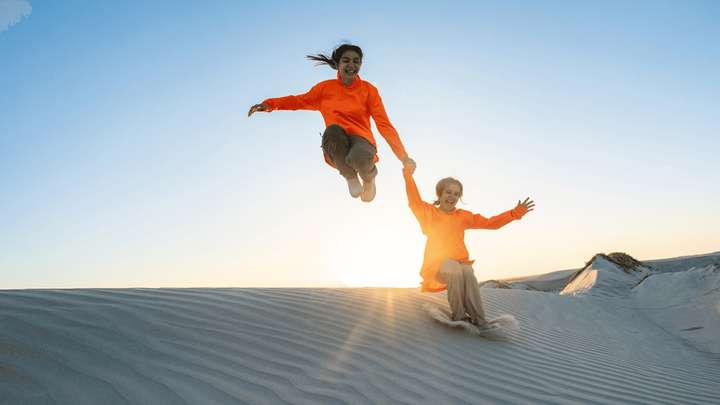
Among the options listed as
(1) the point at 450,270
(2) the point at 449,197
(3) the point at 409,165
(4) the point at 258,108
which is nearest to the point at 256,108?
(4) the point at 258,108

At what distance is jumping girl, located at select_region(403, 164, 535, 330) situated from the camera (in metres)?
4.09

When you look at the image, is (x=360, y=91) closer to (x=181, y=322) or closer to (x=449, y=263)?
(x=449, y=263)

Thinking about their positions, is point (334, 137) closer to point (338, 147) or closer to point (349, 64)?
point (338, 147)

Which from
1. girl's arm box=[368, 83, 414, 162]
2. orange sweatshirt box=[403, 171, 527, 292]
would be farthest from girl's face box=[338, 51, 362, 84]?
orange sweatshirt box=[403, 171, 527, 292]

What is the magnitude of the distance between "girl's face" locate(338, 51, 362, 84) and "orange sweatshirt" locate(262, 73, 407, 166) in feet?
0.39

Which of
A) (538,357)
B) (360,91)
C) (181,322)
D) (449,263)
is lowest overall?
(538,357)

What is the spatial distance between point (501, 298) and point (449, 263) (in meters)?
3.52

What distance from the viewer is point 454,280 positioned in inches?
159

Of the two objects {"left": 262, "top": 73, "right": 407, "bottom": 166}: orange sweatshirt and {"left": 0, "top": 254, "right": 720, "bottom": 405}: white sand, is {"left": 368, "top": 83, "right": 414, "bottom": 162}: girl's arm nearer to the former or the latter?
{"left": 262, "top": 73, "right": 407, "bottom": 166}: orange sweatshirt

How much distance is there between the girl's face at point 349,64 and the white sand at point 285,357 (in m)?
2.10

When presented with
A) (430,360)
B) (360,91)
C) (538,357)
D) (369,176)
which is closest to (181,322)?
(430,360)

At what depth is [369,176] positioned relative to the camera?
14.6 ft

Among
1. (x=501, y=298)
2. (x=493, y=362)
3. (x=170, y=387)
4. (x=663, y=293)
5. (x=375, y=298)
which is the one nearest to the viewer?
(x=170, y=387)

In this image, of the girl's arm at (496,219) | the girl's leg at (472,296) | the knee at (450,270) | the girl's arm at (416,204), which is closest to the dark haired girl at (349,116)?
the girl's arm at (416,204)
